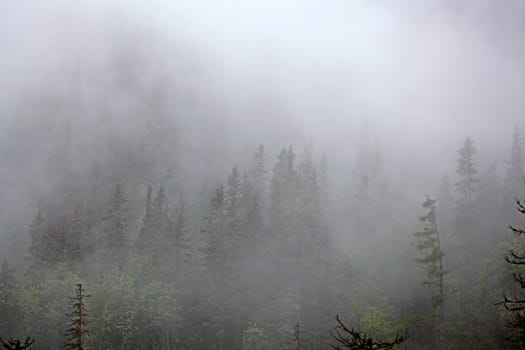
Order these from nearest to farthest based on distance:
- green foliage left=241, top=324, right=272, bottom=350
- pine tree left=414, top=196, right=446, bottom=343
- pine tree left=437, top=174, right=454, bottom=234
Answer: pine tree left=414, top=196, right=446, bottom=343
green foliage left=241, top=324, right=272, bottom=350
pine tree left=437, top=174, right=454, bottom=234

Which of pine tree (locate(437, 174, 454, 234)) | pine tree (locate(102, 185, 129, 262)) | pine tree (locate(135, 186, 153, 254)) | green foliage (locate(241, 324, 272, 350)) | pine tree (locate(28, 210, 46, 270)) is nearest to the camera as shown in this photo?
green foliage (locate(241, 324, 272, 350))

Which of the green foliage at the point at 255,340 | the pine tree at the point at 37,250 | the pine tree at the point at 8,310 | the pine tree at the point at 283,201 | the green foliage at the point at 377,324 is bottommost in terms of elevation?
the green foliage at the point at 255,340

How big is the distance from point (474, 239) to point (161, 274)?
160 feet

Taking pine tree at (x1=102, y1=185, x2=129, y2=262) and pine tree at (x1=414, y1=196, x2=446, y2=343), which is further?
pine tree at (x1=102, y1=185, x2=129, y2=262)

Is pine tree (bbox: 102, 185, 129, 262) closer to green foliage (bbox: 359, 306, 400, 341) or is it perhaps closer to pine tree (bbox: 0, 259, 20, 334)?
pine tree (bbox: 0, 259, 20, 334)

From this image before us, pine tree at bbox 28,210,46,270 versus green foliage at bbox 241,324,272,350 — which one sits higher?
pine tree at bbox 28,210,46,270

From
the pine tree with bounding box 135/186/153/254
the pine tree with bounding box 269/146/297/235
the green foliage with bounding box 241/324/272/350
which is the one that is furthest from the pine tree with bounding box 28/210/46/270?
the pine tree with bounding box 269/146/297/235

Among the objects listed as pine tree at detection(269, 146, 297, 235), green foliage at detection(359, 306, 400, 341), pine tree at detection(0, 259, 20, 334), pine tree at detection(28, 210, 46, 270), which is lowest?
green foliage at detection(359, 306, 400, 341)

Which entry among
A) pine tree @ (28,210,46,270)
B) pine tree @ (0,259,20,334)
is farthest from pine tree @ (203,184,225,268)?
pine tree @ (0,259,20,334)

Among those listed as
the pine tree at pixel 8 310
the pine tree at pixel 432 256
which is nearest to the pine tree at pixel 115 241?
the pine tree at pixel 8 310

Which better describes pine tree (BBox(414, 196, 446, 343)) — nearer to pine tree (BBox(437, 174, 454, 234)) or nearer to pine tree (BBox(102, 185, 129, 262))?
pine tree (BBox(437, 174, 454, 234))

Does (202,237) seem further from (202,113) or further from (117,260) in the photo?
(202,113)

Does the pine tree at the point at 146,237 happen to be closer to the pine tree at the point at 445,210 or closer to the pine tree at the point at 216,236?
the pine tree at the point at 216,236

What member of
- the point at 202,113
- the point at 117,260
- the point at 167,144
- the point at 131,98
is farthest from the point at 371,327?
the point at 131,98
